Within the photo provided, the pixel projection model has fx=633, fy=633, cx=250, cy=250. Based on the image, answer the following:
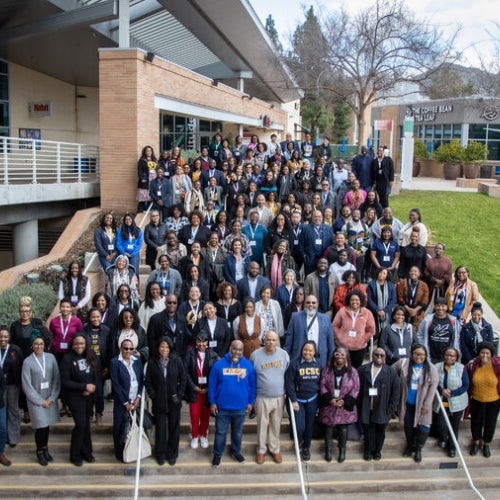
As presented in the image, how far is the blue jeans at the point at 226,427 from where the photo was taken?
7.45 metres

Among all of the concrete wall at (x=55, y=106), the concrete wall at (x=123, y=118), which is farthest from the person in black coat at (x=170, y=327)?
the concrete wall at (x=55, y=106)

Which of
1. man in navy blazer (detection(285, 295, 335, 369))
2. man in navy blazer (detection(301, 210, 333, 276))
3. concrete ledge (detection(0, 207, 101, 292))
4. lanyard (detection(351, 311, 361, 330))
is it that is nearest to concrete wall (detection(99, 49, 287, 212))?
concrete ledge (detection(0, 207, 101, 292))

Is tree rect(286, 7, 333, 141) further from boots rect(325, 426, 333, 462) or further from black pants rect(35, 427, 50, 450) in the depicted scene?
black pants rect(35, 427, 50, 450)

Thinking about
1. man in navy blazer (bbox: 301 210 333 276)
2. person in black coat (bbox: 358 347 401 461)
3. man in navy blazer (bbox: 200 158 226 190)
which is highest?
man in navy blazer (bbox: 200 158 226 190)

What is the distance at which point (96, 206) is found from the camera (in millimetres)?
17094

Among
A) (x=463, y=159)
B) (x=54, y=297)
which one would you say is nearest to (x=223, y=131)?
(x=463, y=159)

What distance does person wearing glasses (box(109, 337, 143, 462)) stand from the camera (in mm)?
7359

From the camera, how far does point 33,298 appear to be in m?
10.4

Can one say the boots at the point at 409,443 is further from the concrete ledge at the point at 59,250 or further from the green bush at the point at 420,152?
the green bush at the point at 420,152

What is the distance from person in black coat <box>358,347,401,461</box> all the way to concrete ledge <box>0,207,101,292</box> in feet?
22.0

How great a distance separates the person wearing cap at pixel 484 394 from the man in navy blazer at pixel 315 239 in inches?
129

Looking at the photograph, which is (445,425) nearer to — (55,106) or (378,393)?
(378,393)

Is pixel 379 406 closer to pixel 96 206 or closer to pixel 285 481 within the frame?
pixel 285 481

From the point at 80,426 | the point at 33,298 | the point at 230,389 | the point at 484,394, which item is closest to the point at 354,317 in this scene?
the point at 484,394
